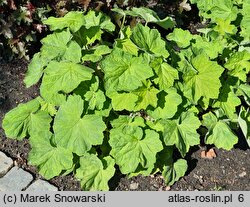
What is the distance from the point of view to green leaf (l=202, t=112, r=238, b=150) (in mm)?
3793

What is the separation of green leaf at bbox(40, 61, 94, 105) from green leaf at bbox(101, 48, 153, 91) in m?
0.12

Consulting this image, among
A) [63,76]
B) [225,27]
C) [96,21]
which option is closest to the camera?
[63,76]

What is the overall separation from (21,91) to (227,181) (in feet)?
6.37

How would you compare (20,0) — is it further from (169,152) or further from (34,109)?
(169,152)

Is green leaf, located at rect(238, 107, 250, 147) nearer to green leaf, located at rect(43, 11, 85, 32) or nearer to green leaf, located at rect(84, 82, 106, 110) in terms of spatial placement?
green leaf, located at rect(84, 82, 106, 110)

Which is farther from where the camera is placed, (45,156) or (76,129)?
(45,156)

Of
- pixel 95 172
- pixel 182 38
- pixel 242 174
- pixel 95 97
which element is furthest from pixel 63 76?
pixel 242 174

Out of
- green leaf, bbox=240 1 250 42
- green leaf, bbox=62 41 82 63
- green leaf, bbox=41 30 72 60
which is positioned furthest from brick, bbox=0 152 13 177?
green leaf, bbox=240 1 250 42

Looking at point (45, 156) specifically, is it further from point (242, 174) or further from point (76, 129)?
point (242, 174)

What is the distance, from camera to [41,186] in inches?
156

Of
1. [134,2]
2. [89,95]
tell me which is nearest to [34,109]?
[89,95]

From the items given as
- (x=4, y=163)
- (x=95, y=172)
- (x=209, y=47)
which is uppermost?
(x=209, y=47)

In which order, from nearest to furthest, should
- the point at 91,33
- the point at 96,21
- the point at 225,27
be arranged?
the point at 91,33 < the point at 96,21 < the point at 225,27

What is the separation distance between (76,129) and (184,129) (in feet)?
2.56
